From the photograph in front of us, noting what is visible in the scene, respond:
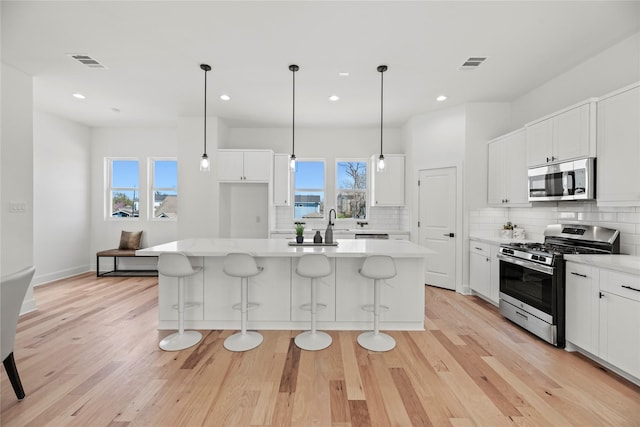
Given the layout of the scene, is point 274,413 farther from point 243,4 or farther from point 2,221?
point 2,221

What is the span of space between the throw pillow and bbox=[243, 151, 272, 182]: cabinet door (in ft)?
8.74

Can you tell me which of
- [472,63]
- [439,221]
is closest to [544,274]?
[439,221]

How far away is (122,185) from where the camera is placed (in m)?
6.18

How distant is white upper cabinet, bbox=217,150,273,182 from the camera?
17.6 ft

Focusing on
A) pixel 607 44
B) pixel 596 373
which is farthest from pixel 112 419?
pixel 607 44

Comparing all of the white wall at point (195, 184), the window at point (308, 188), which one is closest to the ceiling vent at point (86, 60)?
the white wall at point (195, 184)

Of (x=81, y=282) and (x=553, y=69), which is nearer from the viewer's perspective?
(x=553, y=69)

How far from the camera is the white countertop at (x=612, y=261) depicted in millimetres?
2184

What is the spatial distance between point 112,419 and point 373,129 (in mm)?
5634

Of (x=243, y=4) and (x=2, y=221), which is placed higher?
(x=243, y=4)

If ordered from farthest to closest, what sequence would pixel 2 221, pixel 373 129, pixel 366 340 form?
pixel 373 129 < pixel 2 221 < pixel 366 340

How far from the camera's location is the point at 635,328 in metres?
2.13

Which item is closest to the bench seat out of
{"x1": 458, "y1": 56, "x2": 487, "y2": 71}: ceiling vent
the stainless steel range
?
the stainless steel range

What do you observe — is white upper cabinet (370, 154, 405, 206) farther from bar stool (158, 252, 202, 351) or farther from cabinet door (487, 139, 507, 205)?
bar stool (158, 252, 202, 351)
